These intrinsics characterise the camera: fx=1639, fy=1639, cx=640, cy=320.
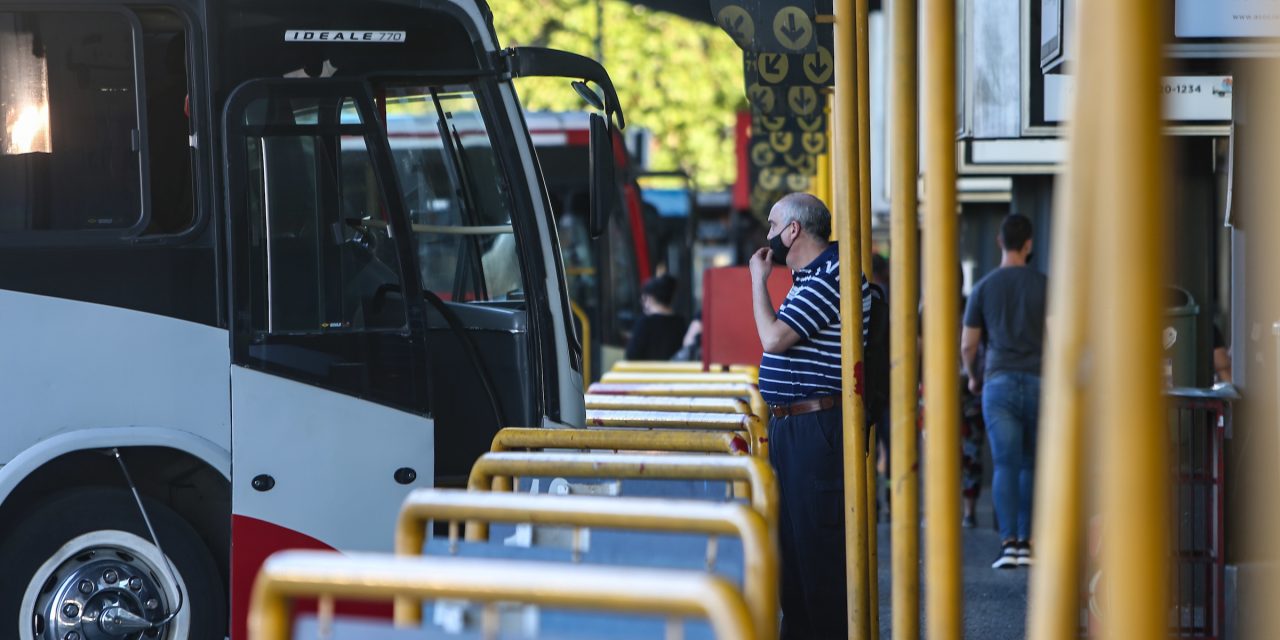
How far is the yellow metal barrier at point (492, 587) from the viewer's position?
97.6 inches

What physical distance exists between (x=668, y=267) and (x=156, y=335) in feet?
48.9

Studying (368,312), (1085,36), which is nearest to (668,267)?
(368,312)

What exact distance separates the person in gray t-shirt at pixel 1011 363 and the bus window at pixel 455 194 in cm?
341

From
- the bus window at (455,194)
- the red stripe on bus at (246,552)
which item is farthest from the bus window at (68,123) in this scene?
the red stripe on bus at (246,552)

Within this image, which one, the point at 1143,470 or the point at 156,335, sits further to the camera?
the point at 156,335

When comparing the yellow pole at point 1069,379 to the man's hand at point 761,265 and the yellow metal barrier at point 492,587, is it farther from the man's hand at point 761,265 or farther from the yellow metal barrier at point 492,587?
the man's hand at point 761,265

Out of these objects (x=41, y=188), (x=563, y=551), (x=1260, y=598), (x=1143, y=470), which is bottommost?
(x=1260, y=598)

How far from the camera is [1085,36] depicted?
2.09 m

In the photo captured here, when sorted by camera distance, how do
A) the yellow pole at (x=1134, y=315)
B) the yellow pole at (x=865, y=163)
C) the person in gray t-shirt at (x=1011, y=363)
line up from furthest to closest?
the person in gray t-shirt at (x=1011, y=363), the yellow pole at (x=865, y=163), the yellow pole at (x=1134, y=315)

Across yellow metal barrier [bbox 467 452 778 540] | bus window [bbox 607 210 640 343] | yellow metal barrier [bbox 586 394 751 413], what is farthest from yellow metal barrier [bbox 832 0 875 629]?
bus window [bbox 607 210 640 343]

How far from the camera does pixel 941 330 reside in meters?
3.06

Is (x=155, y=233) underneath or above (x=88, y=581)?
above

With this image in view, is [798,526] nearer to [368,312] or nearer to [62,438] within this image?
[368,312]

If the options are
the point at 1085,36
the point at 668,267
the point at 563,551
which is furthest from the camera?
the point at 668,267
